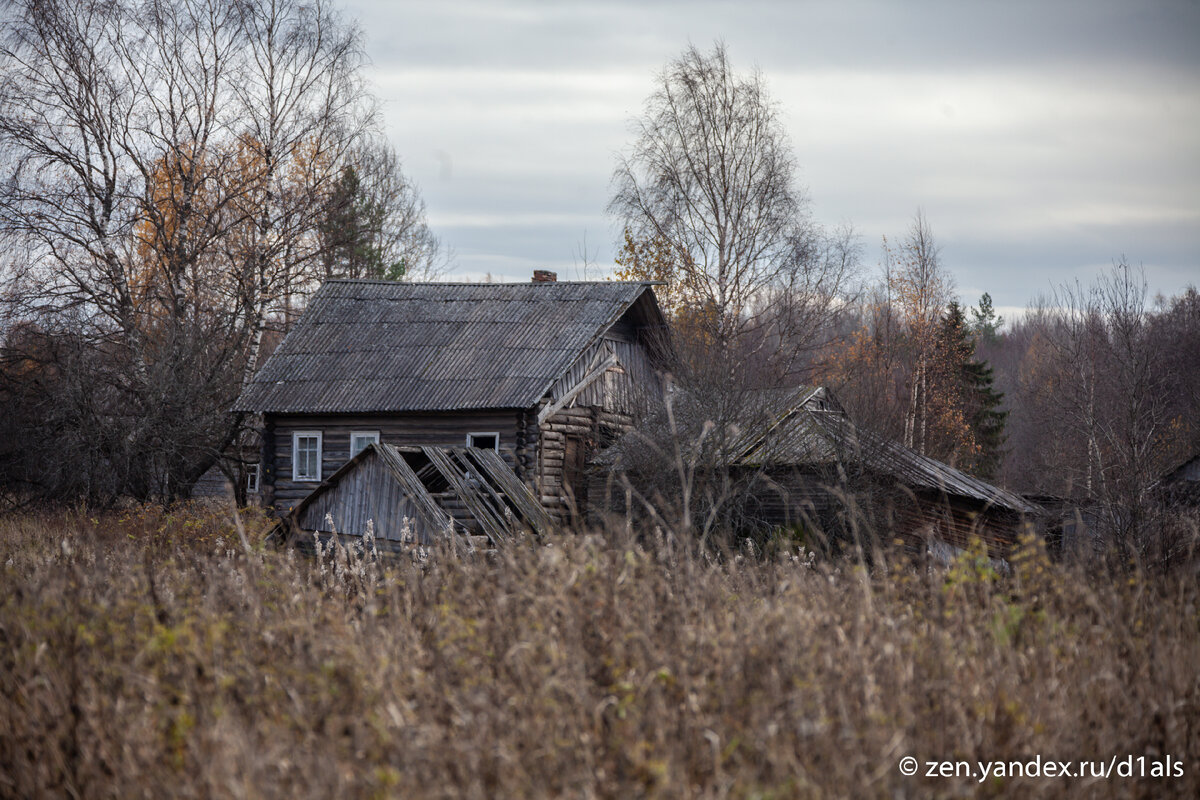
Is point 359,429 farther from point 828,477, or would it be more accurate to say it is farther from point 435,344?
point 828,477

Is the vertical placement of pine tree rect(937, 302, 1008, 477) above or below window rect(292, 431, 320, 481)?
above

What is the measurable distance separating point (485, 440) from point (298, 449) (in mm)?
4192

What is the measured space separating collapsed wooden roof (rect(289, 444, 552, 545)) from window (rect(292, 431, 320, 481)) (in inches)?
269

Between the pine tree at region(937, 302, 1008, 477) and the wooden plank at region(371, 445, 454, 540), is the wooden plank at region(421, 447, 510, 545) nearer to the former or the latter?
the wooden plank at region(371, 445, 454, 540)

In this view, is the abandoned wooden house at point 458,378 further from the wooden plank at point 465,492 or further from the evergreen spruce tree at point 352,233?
the wooden plank at point 465,492

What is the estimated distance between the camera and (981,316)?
58.7 metres

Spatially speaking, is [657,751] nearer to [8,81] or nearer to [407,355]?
[407,355]

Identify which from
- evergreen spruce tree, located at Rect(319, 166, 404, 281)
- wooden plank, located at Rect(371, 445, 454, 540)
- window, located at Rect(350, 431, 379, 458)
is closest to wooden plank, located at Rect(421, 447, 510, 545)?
wooden plank, located at Rect(371, 445, 454, 540)

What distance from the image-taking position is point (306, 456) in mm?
19781

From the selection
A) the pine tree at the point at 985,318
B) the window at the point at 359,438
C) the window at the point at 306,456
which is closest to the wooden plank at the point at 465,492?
the window at the point at 359,438

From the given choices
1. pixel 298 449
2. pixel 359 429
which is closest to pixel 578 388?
pixel 359 429

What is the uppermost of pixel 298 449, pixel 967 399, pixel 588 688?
pixel 967 399

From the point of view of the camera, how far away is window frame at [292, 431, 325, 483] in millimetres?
19578

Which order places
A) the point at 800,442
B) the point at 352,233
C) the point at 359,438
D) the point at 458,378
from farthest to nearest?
the point at 352,233 → the point at 359,438 → the point at 458,378 → the point at 800,442
